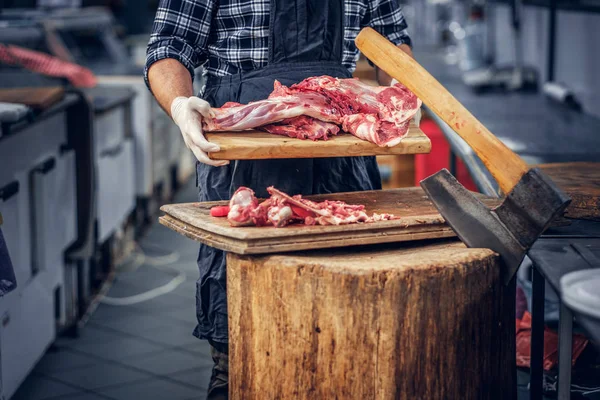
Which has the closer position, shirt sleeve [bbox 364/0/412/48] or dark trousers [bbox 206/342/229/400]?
dark trousers [bbox 206/342/229/400]

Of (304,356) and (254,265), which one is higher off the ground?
(254,265)

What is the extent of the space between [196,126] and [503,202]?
0.73 meters

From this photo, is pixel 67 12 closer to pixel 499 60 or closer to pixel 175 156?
pixel 175 156

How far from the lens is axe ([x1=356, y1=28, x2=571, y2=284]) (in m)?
1.89

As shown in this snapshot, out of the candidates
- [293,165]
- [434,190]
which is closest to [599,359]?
[434,190]

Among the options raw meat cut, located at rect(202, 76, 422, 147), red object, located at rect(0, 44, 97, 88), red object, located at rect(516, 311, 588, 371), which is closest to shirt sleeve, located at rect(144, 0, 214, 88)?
raw meat cut, located at rect(202, 76, 422, 147)

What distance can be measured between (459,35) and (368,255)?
22.5ft

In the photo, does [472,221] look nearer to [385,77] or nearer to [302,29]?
[302,29]

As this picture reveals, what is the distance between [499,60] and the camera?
7.83 meters

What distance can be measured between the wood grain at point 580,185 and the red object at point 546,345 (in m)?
0.40

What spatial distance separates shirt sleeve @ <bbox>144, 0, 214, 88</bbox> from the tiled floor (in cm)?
166

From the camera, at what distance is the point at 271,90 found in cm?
234

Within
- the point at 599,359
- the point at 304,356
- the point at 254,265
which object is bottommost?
the point at 599,359

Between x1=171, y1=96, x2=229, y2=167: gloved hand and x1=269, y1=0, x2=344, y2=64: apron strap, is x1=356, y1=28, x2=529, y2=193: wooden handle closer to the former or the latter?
x1=269, y1=0, x2=344, y2=64: apron strap
